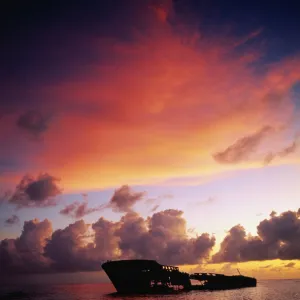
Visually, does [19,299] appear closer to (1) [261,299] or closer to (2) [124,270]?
(2) [124,270]

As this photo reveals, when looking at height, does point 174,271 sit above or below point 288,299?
above

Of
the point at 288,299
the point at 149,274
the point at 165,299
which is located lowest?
the point at 288,299

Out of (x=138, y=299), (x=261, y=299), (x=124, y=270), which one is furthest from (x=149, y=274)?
(x=261, y=299)

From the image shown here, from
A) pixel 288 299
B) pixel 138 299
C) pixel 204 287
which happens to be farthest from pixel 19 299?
pixel 288 299

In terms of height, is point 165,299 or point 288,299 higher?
point 165,299

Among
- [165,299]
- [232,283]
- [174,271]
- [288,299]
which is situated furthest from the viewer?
[232,283]

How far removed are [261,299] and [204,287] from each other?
48445mm

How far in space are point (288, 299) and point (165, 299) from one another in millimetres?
59601

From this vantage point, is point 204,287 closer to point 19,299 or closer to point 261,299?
point 261,299

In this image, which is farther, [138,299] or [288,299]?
[288,299]

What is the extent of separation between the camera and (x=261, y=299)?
122 meters

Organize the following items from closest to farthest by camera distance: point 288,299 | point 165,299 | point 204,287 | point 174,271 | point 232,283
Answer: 1. point 165,299
2. point 288,299
3. point 174,271
4. point 204,287
5. point 232,283

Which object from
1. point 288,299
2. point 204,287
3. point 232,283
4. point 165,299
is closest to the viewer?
point 165,299

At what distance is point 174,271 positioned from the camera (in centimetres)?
14162
